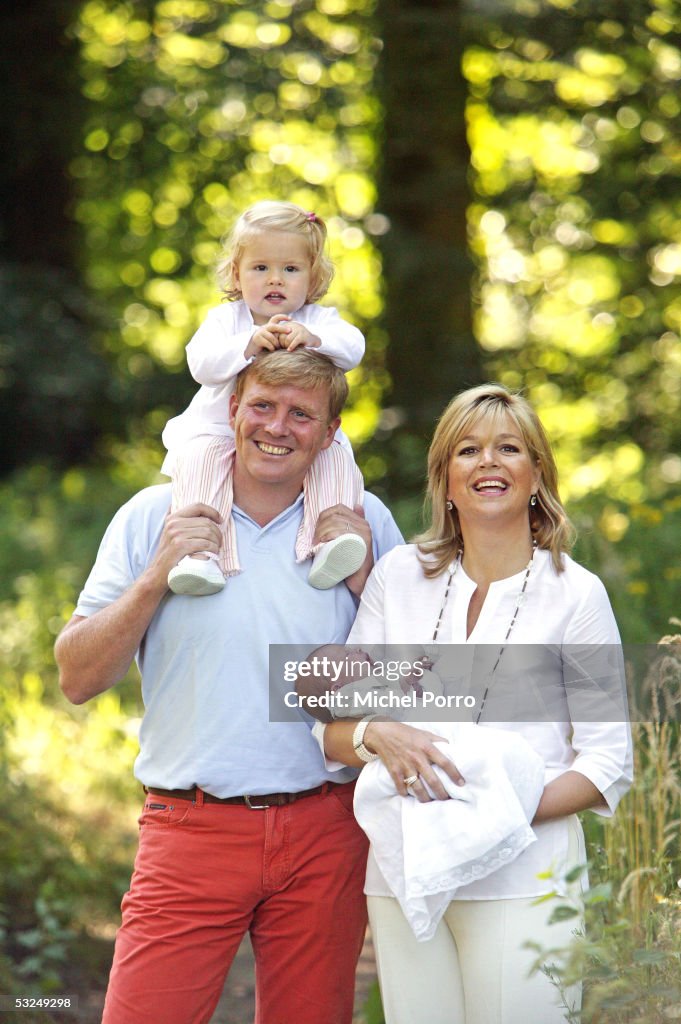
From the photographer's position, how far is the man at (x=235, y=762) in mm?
2930

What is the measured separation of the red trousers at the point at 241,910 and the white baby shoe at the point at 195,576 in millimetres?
492

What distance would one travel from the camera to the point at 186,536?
2961mm

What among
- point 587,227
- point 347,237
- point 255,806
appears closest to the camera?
point 255,806

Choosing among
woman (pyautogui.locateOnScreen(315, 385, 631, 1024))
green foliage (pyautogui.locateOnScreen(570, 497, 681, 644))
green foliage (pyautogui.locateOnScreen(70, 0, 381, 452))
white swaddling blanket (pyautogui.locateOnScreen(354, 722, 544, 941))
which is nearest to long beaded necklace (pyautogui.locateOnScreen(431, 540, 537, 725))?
woman (pyautogui.locateOnScreen(315, 385, 631, 1024))

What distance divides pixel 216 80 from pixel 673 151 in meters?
3.41

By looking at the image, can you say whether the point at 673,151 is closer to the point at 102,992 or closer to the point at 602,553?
the point at 602,553

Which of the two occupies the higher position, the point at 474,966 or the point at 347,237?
the point at 347,237

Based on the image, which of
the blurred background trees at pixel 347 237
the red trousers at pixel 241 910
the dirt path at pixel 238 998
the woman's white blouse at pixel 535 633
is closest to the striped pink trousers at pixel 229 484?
the woman's white blouse at pixel 535 633

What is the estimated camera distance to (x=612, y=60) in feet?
28.4

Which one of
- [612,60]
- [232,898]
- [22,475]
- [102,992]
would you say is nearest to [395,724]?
[232,898]

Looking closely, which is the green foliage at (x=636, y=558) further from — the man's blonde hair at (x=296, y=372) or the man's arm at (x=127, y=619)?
the man's arm at (x=127, y=619)

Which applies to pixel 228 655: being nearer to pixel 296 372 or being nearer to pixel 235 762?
pixel 235 762

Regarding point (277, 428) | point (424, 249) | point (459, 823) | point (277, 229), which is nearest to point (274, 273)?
point (277, 229)

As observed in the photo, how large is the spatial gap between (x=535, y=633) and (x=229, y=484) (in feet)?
2.79
